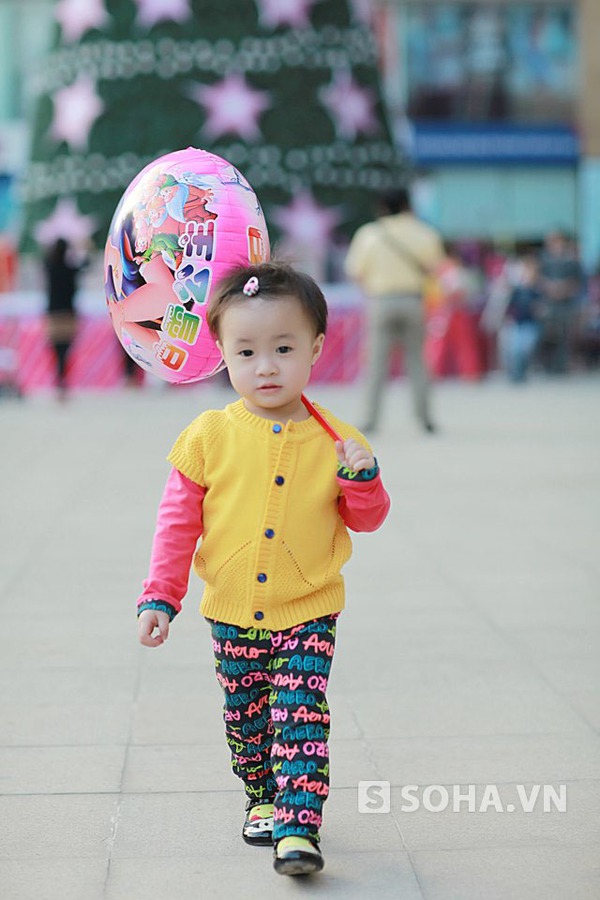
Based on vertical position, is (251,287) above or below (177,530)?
above

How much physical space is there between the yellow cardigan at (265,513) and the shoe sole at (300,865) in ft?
1.57

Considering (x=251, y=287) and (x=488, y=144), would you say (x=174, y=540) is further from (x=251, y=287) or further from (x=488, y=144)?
(x=488, y=144)

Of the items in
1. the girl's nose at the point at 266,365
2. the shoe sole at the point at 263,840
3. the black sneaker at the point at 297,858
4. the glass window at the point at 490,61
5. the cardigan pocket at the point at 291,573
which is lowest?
the shoe sole at the point at 263,840

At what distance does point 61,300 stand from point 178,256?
13577 mm

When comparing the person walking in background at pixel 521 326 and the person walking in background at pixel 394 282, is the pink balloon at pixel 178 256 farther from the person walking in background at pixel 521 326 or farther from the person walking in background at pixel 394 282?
the person walking in background at pixel 521 326

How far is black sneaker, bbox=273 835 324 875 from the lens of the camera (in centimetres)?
312

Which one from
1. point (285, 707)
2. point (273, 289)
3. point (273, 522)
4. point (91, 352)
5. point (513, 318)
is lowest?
point (91, 352)

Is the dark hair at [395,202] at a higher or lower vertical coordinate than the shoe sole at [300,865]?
higher

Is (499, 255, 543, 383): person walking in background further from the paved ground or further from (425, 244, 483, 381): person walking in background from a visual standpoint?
the paved ground

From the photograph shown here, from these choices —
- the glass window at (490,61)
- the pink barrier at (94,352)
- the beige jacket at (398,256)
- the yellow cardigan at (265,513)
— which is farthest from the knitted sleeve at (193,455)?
the glass window at (490,61)

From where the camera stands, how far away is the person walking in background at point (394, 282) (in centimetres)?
1167

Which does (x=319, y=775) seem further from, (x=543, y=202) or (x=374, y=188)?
(x=543, y=202)

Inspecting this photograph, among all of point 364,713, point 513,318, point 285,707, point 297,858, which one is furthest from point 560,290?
point 297,858

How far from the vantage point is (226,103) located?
661 inches
